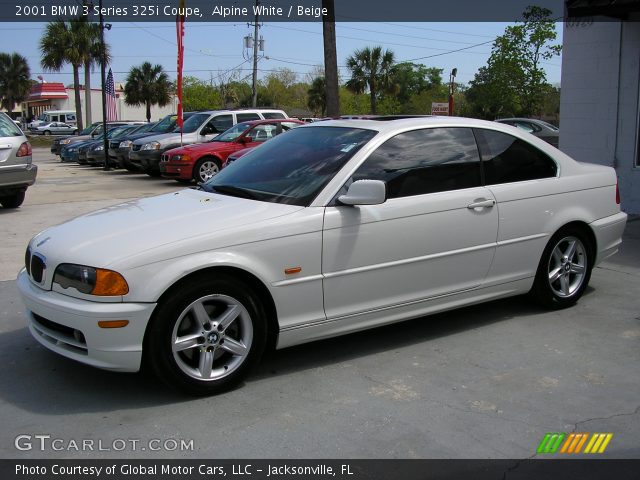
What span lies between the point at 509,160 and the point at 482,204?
576mm

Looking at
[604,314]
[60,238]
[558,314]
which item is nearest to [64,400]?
[60,238]

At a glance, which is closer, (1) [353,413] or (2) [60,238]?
(1) [353,413]

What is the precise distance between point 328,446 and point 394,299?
4.66 feet

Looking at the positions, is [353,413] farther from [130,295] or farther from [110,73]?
[110,73]

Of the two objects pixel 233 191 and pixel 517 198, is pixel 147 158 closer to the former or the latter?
pixel 233 191

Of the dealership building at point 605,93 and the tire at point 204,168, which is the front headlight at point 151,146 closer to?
the tire at point 204,168

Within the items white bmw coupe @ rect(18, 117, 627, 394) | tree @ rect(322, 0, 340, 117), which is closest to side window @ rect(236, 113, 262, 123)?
tree @ rect(322, 0, 340, 117)

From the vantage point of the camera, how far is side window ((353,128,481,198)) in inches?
181

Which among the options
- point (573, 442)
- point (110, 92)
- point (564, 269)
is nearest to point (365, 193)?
point (573, 442)

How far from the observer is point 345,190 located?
173 inches

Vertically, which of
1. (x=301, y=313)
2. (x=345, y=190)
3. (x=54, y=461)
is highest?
(x=345, y=190)

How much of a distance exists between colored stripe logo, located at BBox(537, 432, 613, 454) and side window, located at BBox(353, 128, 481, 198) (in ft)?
6.11

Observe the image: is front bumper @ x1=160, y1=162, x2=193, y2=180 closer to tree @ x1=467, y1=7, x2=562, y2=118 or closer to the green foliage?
tree @ x1=467, y1=7, x2=562, y2=118

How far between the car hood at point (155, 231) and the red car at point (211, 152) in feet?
34.4
